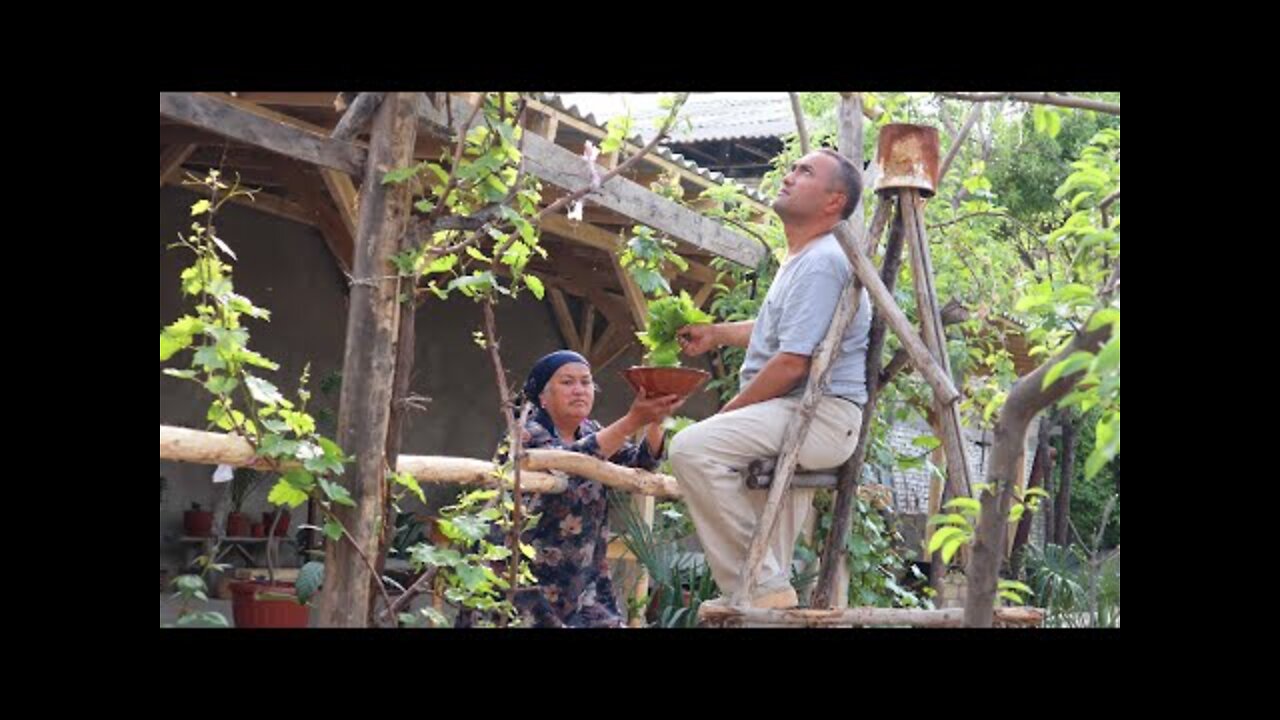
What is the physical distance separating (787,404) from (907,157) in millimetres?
832

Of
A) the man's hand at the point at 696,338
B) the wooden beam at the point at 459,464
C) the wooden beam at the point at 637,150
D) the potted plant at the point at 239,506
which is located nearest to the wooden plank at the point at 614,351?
the wooden beam at the point at 637,150

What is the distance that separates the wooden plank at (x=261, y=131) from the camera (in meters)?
3.83

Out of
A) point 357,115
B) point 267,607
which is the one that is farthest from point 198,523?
point 357,115

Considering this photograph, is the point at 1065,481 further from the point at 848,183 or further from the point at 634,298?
the point at 848,183

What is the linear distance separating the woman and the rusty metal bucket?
1.03 metres

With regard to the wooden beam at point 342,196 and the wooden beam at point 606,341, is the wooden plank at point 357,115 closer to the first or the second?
the wooden beam at point 342,196

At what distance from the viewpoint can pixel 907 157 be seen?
14.3 ft

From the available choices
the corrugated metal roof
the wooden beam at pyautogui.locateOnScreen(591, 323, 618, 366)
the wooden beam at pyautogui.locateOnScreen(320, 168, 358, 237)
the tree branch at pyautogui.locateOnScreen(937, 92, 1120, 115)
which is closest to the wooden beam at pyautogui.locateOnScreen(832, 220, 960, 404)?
the corrugated metal roof

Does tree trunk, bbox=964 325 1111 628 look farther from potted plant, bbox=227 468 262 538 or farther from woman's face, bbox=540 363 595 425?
potted plant, bbox=227 468 262 538

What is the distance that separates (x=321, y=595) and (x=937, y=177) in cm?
217

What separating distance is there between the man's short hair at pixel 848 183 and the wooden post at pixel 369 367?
4.07 ft

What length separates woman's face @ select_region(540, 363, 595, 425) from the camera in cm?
511
